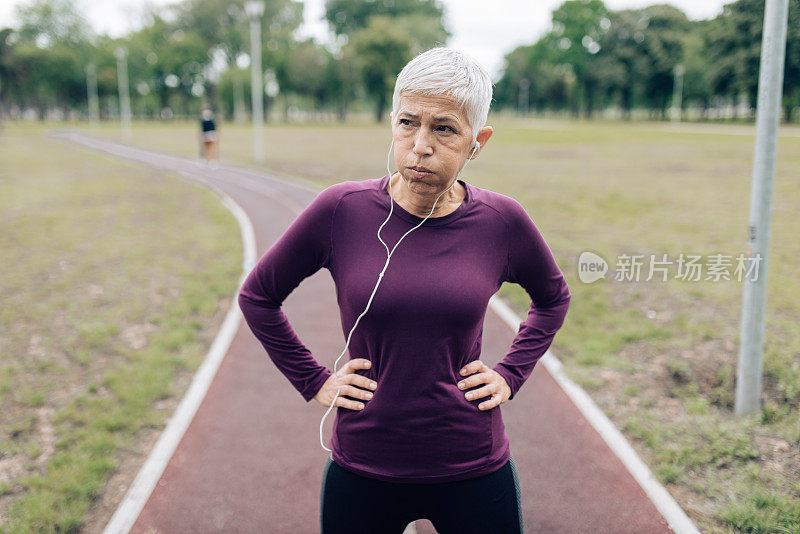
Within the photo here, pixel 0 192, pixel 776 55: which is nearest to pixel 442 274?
pixel 776 55

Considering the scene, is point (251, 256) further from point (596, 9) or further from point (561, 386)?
point (596, 9)

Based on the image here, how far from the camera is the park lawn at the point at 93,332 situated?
14.5 feet

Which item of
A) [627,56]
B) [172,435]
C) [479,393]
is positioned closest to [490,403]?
[479,393]

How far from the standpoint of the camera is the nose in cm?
186

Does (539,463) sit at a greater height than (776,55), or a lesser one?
lesser

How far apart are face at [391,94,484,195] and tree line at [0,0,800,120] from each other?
64063 millimetres

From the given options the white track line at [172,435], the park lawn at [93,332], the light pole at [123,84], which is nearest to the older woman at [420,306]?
the white track line at [172,435]

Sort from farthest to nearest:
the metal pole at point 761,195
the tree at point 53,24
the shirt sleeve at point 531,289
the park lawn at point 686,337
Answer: the tree at point 53,24
the metal pole at point 761,195
the park lawn at point 686,337
the shirt sleeve at point 531,289

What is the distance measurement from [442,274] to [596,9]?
86.9m

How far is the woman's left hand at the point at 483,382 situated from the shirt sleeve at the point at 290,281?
1.60 ft

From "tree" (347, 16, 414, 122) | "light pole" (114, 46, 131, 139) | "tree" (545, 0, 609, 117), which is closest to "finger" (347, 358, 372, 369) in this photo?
"light pole" (114, 46, 131, 139)

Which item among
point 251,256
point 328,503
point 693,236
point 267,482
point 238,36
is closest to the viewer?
point 328,503

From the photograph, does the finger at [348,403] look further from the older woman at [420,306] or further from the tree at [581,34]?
the tree at [581,34]

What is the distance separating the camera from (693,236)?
11336mm
